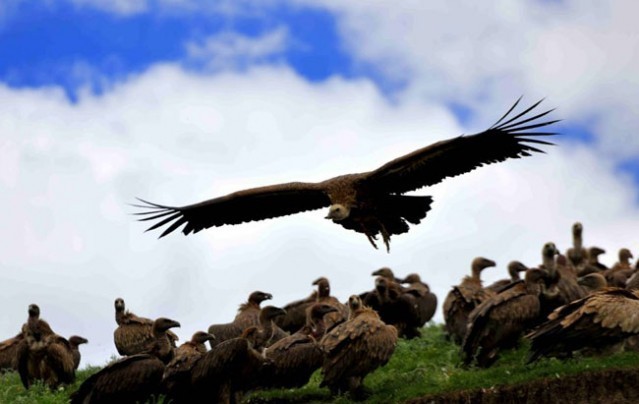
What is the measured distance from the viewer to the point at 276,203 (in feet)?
60.3

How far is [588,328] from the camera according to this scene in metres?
15.4

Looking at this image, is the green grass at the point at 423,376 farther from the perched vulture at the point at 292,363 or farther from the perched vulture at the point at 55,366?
the perched vulture at the point at 292,363

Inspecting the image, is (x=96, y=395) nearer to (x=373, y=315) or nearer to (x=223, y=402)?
(x=223, y=402)

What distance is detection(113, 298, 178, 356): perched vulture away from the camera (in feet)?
57.0

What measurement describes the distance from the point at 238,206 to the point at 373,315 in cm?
318

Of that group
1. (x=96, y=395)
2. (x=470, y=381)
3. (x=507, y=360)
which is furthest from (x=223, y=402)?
(x=507, y=360)

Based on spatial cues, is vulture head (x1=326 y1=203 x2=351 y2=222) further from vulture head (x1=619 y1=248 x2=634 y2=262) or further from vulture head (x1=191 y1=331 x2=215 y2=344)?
vulture head (x1=619 y1=248 x2=634 y2=262)

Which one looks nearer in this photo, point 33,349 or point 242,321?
point 33,349

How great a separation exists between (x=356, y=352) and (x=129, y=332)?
3.42m

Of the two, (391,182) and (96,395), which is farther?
(391,182)

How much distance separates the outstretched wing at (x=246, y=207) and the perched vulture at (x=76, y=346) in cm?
181

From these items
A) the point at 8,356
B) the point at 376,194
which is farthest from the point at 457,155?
the point at 8,356

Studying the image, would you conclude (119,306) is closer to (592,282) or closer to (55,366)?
(55,366)

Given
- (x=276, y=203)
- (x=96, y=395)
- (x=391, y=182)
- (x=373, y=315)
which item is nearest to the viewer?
(x=96, y=395)
